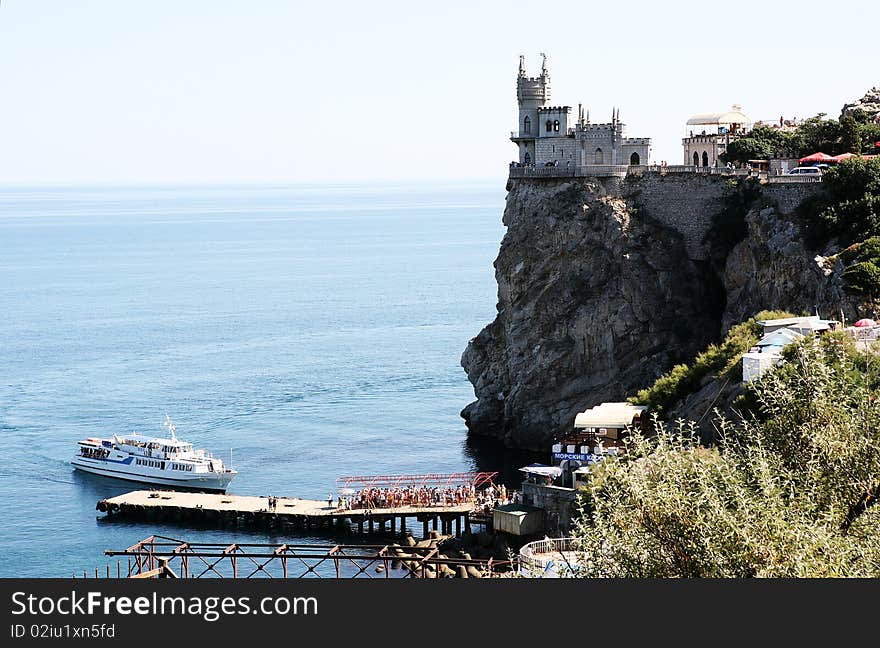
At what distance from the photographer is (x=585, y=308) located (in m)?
74.3

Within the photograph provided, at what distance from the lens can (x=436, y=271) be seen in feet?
574

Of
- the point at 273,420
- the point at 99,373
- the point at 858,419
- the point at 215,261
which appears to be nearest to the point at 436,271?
the point at 215,261

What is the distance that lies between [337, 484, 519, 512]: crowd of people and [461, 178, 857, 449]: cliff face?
11283 millimetres

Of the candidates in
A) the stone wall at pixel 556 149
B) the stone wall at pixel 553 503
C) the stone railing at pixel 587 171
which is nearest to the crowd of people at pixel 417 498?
the stone wall at pixel 553 503

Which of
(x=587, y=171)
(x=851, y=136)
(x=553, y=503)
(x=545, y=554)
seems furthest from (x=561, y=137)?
(x=545, y=554)

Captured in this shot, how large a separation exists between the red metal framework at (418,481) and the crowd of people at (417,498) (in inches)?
115

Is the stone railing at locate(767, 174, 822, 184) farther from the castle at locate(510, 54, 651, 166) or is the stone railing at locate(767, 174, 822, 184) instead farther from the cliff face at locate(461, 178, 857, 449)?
the castle at locate(510, 54, 651, 166)

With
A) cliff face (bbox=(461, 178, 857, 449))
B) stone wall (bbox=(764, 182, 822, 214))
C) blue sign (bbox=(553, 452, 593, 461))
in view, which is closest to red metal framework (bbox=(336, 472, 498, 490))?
cliff face (bbox=(461, 178, 857, 449))

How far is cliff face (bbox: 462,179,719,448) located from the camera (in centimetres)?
7331

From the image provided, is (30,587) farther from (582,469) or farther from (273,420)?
(273,420)

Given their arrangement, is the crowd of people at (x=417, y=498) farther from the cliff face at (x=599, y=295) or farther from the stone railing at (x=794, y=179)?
the stone railing at (x=794, y=179)

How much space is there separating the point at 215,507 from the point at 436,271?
112850mm

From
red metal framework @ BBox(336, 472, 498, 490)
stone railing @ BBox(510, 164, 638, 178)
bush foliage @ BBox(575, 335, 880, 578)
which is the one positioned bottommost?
red metal framework @ BBox(336, 472, 498, 490)

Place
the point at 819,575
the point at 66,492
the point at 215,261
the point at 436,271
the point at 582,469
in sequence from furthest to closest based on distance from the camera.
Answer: the point at 215,261 → the point at 436,271 → the point at 66,492 → the point at 582,469 → the point at 819,575
